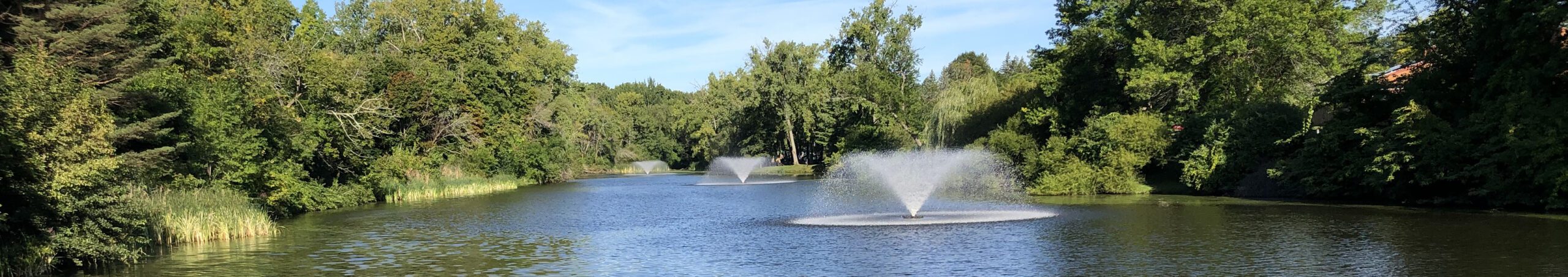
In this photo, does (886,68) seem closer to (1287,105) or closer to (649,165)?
(1287,105)

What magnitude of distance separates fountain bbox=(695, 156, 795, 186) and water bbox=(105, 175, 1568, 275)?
41565 millimetres

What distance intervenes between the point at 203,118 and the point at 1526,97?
39951 millimetres

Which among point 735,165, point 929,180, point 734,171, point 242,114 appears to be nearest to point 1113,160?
point 929,180

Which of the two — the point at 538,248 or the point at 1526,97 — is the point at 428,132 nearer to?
the point at 538,248

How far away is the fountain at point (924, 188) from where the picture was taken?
1321 inches

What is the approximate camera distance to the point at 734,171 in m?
104

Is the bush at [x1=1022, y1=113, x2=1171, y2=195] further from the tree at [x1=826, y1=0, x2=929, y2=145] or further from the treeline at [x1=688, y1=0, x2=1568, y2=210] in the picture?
the tree at [x1=826, y1=0, x2=929, y2=145]

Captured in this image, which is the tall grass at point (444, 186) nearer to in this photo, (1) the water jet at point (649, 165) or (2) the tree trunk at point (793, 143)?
(2) the tree trunk at point (793, 143)

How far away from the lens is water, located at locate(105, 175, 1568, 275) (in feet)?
68.5

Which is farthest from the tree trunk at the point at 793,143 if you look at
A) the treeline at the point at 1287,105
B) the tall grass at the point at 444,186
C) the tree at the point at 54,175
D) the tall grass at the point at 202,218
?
the tree at the point at 54,175

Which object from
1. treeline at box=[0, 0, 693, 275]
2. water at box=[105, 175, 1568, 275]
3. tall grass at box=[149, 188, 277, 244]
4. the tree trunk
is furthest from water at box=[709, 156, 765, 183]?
tall grass at box=[149, 188, 277, 244]

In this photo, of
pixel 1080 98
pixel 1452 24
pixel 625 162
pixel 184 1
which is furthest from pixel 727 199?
pixel 625 162

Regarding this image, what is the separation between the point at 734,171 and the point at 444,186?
4730 cm

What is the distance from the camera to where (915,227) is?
30047 millimetres
